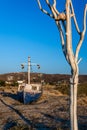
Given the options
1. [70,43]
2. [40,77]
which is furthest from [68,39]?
[40,77]

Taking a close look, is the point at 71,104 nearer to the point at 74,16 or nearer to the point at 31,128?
the point at 74,16

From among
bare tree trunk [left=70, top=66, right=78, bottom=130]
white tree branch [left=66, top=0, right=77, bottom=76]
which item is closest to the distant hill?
bare tree trunk [left=70, top=66, right=78, bottom=130]

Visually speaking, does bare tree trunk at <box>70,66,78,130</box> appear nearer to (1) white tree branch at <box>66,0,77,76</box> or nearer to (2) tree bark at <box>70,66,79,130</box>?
(2) tree bark at <box>70,66,79,130</box>

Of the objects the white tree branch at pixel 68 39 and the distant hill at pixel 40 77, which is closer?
the white tree branch at pixel 68 39

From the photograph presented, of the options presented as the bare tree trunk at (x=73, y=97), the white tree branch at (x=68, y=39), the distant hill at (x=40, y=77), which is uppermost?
the distant hill at (x=40, y=77)

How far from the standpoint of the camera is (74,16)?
429 inches

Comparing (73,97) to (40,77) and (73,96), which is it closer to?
(73,96)

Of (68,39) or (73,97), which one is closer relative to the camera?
(68,39)

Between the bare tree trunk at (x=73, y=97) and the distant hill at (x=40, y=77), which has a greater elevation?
the distant hill at (x=40, y=77)

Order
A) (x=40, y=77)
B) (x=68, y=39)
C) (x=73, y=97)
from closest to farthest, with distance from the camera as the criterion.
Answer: (x=68, y=39) → (x=73, y=97) → (x=40, y=77)

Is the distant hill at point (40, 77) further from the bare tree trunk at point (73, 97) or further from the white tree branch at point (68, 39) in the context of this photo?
the white tree branch at point (68, 39)

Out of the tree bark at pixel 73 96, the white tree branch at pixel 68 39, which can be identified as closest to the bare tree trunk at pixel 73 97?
the tree bark at pixel 73 96

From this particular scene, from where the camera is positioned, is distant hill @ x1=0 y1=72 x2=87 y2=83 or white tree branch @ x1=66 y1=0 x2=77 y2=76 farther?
distant hill @ x1=0 y1=72 x2=87 y2=83

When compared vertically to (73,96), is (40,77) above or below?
above
